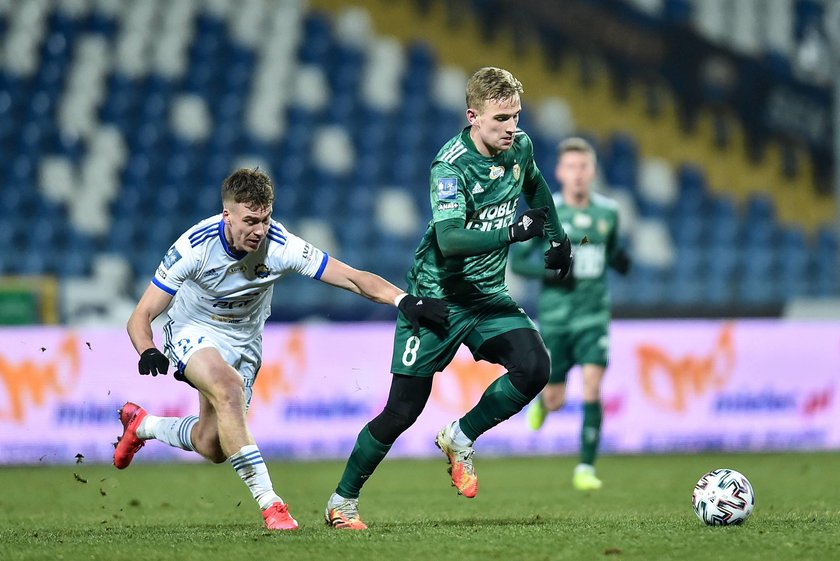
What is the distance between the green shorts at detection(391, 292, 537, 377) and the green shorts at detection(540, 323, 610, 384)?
2820 mm

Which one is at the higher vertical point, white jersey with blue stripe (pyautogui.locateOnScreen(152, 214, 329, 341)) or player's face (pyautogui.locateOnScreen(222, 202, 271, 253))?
player's face (pyautogui.locateOnScreen(222, 202, 271, 253))

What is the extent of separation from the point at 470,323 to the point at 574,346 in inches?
122

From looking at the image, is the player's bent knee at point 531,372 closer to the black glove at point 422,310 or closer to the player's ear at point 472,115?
the black glove at point 422,310

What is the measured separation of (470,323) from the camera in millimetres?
6453

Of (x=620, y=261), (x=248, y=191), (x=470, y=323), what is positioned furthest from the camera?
(x=620, y=261)

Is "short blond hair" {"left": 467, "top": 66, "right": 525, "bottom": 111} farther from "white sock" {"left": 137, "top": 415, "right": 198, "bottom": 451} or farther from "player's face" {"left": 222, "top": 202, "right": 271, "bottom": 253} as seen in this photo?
"white sock" {"left": 137, "top": 415, "right": 198, "bottom": 451}

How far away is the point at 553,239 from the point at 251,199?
165 cm

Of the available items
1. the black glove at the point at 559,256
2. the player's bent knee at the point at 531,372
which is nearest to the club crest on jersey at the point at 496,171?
the black glove at the point at 559,256

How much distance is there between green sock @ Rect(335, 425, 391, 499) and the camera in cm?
636

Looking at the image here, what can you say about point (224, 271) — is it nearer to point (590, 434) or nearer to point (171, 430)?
point (171, 430)

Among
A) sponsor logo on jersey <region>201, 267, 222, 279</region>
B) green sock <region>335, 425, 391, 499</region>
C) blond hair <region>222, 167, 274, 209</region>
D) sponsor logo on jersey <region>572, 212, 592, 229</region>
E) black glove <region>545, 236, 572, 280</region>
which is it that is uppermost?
sponsor logo on jersey <region>572, 212, 592, 229</region>

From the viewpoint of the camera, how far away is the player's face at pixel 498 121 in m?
6.02

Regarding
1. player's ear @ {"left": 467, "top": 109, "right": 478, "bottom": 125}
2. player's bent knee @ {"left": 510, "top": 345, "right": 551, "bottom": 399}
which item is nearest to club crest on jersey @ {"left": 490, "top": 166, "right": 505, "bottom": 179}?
player's ear @ {"left": 467, "top": 109, "right": 478, "bottom": 125}

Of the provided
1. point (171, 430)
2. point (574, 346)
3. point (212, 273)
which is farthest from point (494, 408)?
point (574, 346)
